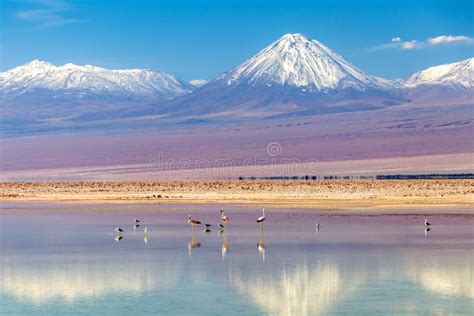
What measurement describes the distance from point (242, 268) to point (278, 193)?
25.7 m

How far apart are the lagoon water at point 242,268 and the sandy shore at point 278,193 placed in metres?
8.66

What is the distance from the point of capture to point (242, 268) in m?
21.2

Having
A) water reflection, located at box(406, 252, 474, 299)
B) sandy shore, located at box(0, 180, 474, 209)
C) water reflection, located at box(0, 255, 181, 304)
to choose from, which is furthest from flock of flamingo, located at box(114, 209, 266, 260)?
sandy shore, located at box(0, 180, 474, 209)

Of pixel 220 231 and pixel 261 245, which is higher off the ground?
pixel 220 231

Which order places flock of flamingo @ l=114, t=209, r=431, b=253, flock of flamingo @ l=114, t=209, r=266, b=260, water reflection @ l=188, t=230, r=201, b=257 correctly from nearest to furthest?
1. water reflection @ l=188, t=230, r=201, b=257
2. flock of flamingo @ l=114, t=209, r=266, b=260
3. flock of flamingo @ l=114, t=209, r=431, b=253

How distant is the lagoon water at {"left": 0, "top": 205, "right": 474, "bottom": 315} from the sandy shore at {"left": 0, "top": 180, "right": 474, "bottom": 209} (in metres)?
8.66

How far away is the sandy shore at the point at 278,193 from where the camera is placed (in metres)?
41.5

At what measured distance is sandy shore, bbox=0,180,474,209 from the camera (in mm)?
41469

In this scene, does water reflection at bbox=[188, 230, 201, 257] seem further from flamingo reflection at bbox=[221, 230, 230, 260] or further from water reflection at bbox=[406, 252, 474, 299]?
water reflection at bbox=[406, 252, 474, 299]

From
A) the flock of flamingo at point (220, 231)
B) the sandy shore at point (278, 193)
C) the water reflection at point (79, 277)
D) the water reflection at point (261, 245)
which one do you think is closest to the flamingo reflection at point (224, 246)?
the flock of flamingo at point (220, 231)

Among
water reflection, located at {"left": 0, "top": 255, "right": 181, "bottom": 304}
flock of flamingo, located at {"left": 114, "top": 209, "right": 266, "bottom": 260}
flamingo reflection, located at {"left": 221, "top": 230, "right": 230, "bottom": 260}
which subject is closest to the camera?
water reflection, located at {"left": 0, "top": 255, "right": 181, "bottom": 304}

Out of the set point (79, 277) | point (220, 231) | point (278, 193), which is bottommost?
point (79, 277)

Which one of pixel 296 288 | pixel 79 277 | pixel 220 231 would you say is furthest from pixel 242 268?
pixel 220 231

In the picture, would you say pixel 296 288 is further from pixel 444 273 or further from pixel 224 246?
pixel 224 246
